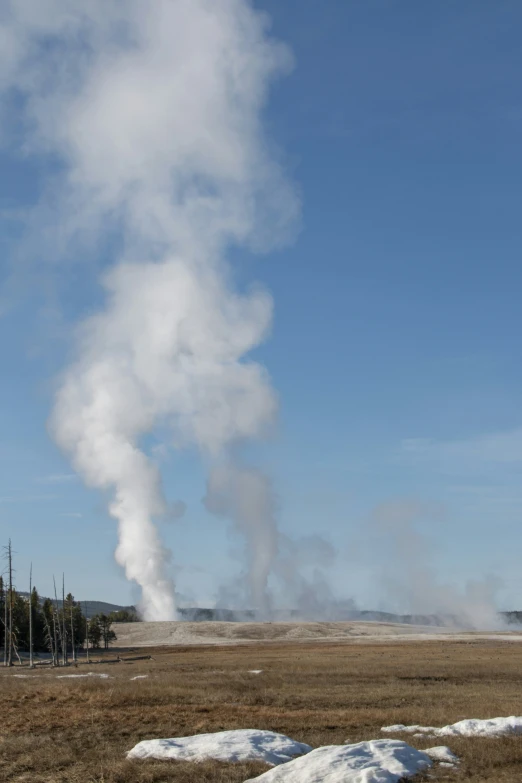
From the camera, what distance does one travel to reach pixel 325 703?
31.2m

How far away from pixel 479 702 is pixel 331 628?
14458 centimetres

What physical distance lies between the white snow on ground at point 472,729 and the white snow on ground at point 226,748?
444cm

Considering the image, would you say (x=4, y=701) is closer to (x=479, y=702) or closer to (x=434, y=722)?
(x=434, y=722)

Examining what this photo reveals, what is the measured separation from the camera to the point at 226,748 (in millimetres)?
19047

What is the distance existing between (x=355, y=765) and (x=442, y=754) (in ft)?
11.5

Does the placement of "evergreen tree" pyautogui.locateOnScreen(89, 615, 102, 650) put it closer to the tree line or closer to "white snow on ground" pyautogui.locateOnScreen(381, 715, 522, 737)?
the tree line

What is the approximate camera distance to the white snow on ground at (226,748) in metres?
18.4

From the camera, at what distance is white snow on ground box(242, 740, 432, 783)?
1523 cm

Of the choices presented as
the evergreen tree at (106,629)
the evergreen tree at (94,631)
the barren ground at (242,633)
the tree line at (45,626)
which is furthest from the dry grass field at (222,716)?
the barren ground at (242,633)

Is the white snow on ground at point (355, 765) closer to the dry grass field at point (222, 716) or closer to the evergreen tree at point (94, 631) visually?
the dry grass field at point (222, 716)

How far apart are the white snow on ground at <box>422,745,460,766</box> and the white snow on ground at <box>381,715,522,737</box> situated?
3.06m

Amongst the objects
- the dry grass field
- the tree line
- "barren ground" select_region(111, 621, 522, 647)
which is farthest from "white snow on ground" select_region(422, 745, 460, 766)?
"barren ground" select_region(111, 621, 522, 647)

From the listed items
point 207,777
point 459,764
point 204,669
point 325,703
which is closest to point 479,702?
point 325,703

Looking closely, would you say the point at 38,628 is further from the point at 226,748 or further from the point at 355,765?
the point at 355,765
